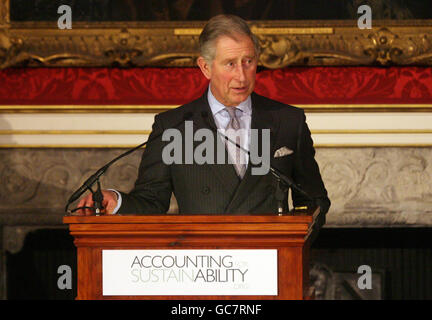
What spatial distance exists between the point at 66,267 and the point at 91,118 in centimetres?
91

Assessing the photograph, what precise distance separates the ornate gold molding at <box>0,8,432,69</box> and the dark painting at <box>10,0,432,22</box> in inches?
1.7

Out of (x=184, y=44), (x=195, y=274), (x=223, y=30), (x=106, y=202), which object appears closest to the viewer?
(x=195, y=274)

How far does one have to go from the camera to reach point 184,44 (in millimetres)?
5137

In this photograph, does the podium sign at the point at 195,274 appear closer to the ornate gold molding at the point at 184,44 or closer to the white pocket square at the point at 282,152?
the white pocket square at the point at 282,152

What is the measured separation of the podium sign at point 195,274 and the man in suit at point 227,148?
55 cm

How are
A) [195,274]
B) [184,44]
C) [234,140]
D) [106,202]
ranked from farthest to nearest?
[184,44]
[234,140]
[106,202]
[195,274]

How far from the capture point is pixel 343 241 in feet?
16.6

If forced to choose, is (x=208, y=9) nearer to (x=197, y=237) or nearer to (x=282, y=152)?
(x=282, y=152)

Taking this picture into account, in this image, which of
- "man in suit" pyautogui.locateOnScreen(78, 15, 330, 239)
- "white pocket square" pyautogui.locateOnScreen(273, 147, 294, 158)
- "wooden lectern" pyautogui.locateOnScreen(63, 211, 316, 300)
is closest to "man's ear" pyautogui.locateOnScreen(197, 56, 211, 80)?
"man in suit" pyautogui.locateOnScreen(78, 15, 330, 239)

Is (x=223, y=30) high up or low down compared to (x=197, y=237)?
up

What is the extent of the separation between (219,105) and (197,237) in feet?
3.20

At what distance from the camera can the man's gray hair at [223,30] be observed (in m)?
3.31

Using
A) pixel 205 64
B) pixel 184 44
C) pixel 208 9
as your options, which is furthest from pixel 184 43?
pixel 205 64
